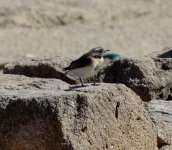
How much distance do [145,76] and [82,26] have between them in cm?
1603

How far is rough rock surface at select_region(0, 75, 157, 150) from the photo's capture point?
7.32 m

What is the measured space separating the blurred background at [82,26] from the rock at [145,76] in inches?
467

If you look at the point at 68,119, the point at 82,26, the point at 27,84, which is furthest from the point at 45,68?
the point at 82,26

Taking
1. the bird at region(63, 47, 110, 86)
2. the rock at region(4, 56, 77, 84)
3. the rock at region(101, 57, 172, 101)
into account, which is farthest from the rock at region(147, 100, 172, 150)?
the rock at region(4, 56, 77, 84)

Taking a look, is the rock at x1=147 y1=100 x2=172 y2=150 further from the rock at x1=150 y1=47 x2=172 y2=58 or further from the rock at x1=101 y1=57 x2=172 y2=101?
the rock at x1=150 y1=47 x2=172 y2=58

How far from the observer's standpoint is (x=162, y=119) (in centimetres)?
892

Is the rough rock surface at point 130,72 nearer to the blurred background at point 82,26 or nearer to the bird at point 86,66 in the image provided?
the bird at point 86,66

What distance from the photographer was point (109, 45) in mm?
23031

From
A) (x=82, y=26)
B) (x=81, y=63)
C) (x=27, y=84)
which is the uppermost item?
(x=82, y=26)

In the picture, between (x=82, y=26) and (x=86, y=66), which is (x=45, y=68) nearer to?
(x=86, y=66)

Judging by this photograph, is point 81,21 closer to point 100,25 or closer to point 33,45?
point 100,25

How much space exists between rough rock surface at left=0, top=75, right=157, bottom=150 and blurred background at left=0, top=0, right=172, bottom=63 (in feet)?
44.9

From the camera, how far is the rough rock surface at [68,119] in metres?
7.32

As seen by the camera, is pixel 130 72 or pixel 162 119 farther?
pixel 130 72
